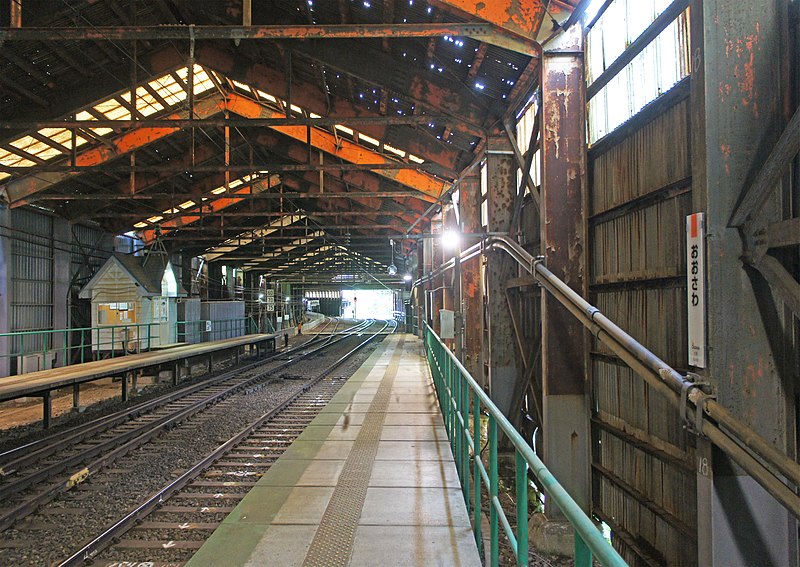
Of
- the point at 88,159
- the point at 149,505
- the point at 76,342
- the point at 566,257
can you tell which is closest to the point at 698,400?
the point at 566,257

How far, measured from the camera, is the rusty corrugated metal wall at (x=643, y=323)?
13.8 feet

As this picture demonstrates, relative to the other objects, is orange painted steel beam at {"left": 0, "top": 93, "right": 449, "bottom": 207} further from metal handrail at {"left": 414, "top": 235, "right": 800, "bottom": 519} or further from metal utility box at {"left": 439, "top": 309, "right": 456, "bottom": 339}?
metal handrail at {"left": 414, "top": 235, "right": 800, "bottom": 519}

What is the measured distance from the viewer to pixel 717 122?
3.26 meters

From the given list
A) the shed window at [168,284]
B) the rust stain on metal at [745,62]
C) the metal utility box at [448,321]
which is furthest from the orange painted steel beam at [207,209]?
the rust stain on metal at [745,62]

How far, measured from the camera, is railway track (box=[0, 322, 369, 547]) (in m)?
6.51

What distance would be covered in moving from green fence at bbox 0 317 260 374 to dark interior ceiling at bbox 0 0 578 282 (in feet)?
13.5

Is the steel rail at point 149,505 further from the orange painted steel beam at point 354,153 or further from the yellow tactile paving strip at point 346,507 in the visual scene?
the orange painted steel beam at point 354,153

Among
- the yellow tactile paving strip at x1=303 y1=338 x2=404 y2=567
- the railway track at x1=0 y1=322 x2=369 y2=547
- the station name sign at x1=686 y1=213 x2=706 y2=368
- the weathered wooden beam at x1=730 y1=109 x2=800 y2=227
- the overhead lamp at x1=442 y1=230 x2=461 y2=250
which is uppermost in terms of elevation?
the overhead lamp at x1=442 y1=230 x2=461 y2=250

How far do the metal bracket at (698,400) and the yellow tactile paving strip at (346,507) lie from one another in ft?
8.60

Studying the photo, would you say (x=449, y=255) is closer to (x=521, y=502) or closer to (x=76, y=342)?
(x=521, y=502)

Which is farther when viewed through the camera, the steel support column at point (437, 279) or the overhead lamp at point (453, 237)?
the steel support column at point (437, 279)

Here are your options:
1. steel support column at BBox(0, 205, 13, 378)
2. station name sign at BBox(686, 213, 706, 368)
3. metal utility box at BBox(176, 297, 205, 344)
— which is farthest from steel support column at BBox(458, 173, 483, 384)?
metal utility box at BBox(176, 297, 205, 344)

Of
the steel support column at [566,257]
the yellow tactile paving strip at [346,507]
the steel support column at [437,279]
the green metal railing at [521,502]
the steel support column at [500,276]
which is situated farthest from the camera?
the steel support column at [437,279]

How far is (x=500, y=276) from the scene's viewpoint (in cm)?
855
